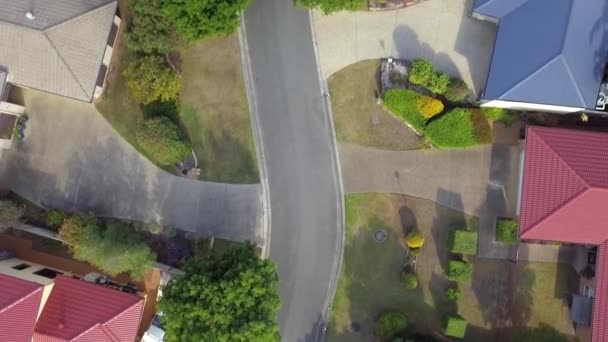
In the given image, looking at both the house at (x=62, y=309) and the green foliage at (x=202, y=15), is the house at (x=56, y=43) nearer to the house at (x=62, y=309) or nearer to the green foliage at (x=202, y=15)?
the green foliage at (x=202, y=15)

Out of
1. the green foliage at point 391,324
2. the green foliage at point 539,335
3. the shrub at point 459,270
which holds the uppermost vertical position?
the shrub at point 459,270

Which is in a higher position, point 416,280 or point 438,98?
point 438,98

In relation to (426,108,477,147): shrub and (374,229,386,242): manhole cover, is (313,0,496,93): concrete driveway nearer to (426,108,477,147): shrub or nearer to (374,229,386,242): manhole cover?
(426,108,477,147): shrub

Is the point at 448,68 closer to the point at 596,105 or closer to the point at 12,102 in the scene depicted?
the point at 596,105

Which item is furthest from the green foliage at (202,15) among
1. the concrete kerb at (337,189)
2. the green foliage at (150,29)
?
the concrete kerb at (337,189)

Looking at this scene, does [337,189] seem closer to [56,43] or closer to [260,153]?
[260,153]

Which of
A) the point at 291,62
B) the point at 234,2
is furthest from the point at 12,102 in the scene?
the point at 291,62

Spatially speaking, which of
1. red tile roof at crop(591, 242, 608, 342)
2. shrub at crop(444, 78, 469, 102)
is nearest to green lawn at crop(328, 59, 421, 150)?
shrub at crop(444, 78, 469, 102)
